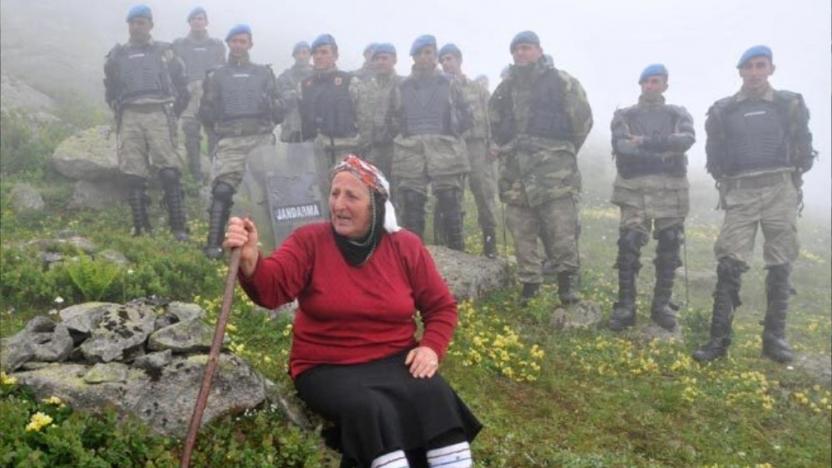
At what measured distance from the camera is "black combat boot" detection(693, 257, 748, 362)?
31.4ft

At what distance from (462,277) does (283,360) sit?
434 centimetres

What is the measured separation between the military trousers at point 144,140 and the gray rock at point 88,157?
2.19 m

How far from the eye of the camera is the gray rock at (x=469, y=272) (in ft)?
34.0

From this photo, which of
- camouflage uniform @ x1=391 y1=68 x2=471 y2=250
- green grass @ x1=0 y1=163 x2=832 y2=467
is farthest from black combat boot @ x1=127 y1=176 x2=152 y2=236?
camouflage uniform @ x1=391 y1=68 x2=471 y2=250

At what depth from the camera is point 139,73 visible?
11797 mm

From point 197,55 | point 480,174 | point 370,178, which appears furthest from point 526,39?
point 197,55

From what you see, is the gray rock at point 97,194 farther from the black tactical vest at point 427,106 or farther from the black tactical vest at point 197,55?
the black tactical vest at point 427,106

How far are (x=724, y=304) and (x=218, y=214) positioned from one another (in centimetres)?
796

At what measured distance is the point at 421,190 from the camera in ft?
38.5

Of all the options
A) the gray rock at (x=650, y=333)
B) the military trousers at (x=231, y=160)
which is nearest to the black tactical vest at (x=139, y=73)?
the military trousers at (x=231, y=160)

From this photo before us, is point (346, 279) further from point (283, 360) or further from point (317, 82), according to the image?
point (317, 82)

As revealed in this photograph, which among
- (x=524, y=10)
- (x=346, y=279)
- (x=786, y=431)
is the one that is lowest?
(x=786, y=431)

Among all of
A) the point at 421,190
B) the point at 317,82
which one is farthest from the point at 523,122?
the point at 317,82

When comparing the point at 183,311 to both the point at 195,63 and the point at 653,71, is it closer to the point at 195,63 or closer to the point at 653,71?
the point at 653,71
